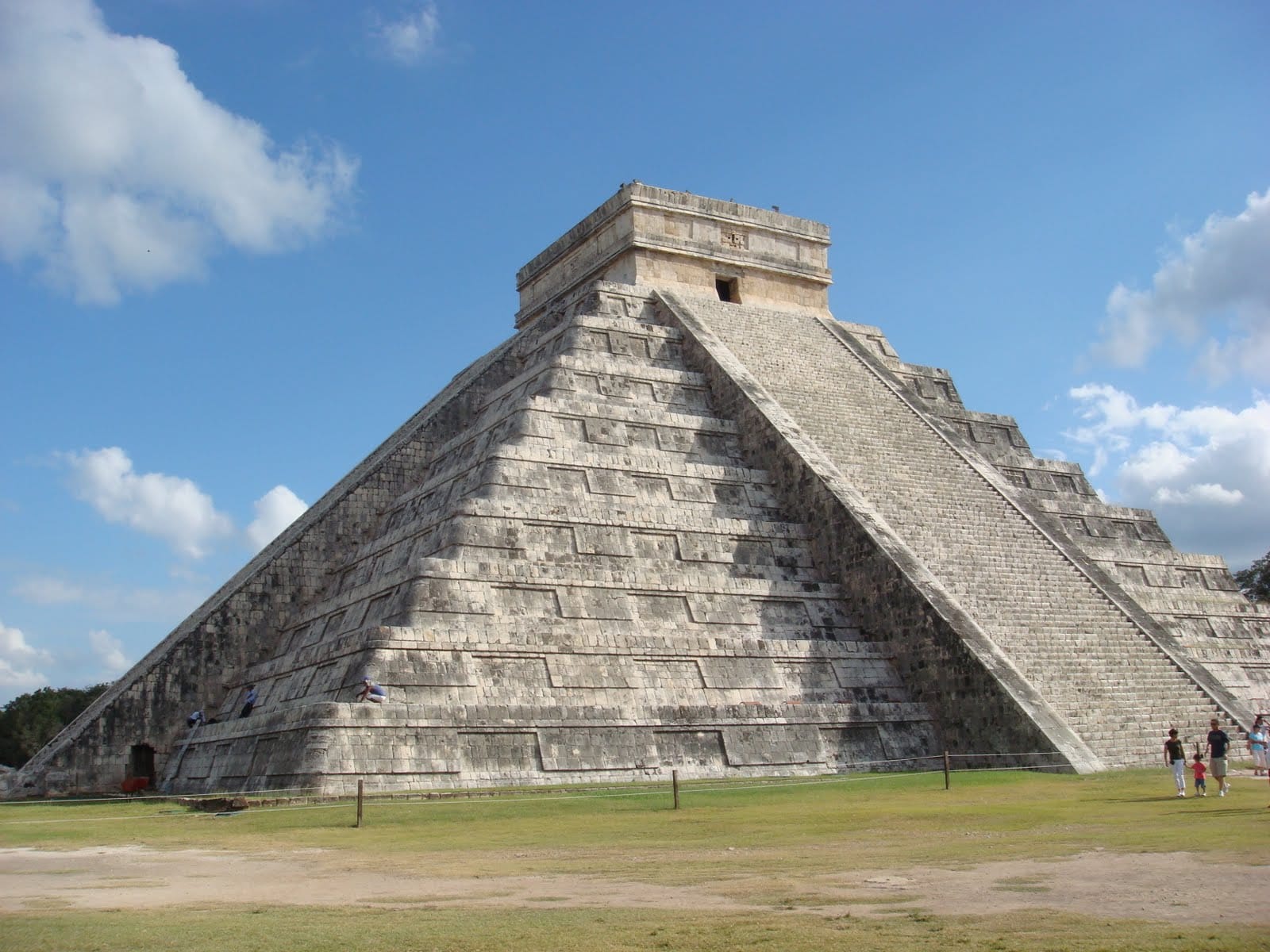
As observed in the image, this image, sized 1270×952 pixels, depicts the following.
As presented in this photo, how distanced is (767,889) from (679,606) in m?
10.4

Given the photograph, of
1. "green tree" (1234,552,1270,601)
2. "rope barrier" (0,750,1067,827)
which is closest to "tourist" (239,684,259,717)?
"rope barrier" (0,750,1067,827)

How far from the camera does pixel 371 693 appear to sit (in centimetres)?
1484

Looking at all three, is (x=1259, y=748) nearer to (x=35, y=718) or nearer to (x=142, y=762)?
(x=142, y=762)

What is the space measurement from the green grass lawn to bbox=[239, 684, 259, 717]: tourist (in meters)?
2.06

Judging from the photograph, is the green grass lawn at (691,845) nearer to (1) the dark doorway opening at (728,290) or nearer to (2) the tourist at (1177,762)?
(2) the tourist at (1177,762)

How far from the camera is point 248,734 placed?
16453mm

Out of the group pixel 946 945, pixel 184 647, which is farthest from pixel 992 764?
pixel 184 647

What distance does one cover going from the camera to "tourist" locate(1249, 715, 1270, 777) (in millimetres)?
15477

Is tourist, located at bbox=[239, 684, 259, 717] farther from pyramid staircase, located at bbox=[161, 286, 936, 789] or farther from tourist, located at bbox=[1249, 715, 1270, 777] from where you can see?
tourist, located at bbox=[1249, 715, 1270, 777]

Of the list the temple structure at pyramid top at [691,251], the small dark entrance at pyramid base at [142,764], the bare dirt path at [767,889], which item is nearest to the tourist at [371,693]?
the bare dirt path at [767,889]

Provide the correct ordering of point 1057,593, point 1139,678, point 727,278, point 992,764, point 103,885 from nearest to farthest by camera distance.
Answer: point 103,885 < point 992,764 < point 1139,678 < point 1057,593 < point 727,278

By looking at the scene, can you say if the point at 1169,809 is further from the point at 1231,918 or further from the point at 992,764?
the point at 1231,918

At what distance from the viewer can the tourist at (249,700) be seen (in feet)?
59.0

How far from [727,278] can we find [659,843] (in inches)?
740
